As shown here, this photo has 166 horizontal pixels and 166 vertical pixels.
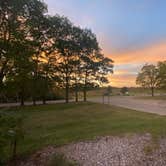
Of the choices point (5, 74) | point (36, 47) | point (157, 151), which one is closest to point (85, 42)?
point (36, 47)

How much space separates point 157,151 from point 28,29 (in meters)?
21.3

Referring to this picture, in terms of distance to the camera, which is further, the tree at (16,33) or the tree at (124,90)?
the tree at (124,90)

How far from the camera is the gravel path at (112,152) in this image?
418 inches

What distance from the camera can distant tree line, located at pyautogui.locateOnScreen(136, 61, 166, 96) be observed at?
50.8m

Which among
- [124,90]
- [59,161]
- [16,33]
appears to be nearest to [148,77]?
[124,90]

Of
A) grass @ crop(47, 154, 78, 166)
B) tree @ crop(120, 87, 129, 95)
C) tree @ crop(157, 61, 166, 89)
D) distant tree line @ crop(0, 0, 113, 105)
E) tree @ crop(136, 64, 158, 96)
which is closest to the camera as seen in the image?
grass @ crop(47, 154, 78, 166)

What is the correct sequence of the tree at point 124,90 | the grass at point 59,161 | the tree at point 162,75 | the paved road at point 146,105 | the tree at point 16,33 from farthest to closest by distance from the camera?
the tree at point 124,90
the tree at point 162,75
the tree at point 16,33
the paved road at point 146,105
the grass at point 59,161

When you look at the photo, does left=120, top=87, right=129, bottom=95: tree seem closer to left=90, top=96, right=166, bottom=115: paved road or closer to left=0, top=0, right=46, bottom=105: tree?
left=90, top=96, right=166, bottom=115: paved road

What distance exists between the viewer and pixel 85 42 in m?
35.6

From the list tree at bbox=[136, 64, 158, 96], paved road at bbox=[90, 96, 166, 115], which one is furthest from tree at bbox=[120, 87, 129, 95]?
paved road at bbox=[90, 96, 166, 115]

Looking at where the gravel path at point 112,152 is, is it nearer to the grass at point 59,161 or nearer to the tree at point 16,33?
the grass at point 59,161

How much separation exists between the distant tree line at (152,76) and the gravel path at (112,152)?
39.5m

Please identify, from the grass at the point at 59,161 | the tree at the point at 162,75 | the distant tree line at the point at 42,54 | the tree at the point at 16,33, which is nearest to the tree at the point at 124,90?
the tree at the point at 162,75

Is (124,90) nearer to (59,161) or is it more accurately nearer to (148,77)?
(148,77)
